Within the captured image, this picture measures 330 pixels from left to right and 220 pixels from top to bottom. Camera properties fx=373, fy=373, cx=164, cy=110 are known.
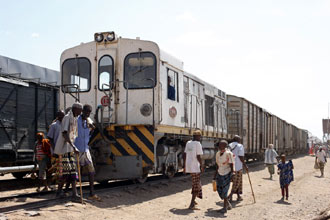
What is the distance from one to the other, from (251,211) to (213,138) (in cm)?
640

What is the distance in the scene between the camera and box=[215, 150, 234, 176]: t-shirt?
→ 7.44m

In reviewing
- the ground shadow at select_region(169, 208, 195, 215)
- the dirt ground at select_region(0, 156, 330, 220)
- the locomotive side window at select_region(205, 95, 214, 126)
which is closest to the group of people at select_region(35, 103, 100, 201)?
the dirt ground at select_region(0, 156, 330, 220)

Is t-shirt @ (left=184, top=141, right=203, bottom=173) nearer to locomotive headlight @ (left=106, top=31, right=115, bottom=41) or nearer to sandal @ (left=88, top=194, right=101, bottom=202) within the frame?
sandal @ (left=88, top=194, right=101, bottom=202)

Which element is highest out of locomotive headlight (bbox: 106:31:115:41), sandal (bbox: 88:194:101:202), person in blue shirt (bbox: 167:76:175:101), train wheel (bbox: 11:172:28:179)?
locomotive headlight (bbox: 106:31:115:41)

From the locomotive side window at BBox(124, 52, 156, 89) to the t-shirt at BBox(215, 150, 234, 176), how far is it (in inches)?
107

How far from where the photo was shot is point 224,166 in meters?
7.49

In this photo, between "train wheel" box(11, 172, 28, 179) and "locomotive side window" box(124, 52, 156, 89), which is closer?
"locomotive side window" box(124, 52, 156, 89)

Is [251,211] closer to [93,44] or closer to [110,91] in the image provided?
[110,91]

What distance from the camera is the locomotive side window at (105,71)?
31.3 ft

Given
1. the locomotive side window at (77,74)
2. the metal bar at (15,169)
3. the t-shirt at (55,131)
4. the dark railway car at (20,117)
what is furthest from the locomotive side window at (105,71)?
the dark railway car at (20,117)

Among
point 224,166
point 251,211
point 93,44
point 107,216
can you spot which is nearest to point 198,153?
point 224,166

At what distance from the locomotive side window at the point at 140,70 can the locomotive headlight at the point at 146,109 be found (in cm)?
47

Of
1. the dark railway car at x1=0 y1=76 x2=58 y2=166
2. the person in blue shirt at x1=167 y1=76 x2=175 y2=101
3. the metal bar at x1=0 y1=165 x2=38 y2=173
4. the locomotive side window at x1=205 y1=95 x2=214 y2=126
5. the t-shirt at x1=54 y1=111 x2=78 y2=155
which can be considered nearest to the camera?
the t-shirt at x1=54 y1=111 x2=78 y2=155

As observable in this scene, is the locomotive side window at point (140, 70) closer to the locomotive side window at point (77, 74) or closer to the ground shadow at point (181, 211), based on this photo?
the locomotive side window at point (77, 74)
